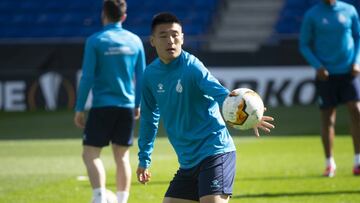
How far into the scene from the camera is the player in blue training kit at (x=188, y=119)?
24.1 feet

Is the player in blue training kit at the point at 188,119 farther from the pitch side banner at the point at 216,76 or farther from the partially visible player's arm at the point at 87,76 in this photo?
the pitch side banner at the point at 216,76

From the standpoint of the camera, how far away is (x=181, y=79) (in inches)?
291

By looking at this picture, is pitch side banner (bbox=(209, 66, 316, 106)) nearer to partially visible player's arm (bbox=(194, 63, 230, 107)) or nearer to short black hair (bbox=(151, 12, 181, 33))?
short black hair (bbox=(151, 12, 181, 33))

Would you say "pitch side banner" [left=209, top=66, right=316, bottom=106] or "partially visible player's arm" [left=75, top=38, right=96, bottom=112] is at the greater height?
"partially visible player's arm" [left=75, top=38, right=96, bottom=112]

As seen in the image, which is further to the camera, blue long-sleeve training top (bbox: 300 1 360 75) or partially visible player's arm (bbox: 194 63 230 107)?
blue long-sleeve training top (bbox: 300 1 360 75)

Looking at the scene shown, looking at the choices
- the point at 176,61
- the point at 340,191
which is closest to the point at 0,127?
the point at 340,191

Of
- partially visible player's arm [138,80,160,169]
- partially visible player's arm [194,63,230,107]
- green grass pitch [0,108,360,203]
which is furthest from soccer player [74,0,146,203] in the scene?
partially visible player's arm [194,63,230,107]

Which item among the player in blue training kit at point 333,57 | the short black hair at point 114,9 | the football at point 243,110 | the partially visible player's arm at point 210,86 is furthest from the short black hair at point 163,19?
the player in blue training kit at point 333,57

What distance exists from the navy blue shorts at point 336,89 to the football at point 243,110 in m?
6.11

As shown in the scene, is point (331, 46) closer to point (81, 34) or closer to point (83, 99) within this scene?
point (83, 99)

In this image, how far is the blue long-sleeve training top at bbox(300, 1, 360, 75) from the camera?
42.2ft

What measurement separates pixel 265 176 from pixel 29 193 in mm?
3427

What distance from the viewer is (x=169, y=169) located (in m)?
14.2

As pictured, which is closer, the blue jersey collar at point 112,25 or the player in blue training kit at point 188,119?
the player in blue training kit at point 188,119
